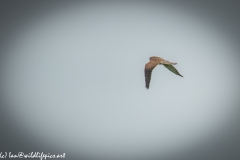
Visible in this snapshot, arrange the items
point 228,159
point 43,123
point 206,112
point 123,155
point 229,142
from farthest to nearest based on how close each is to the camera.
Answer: point 206,112
point 43,123
point 123,155
point 229,142
point 228,159

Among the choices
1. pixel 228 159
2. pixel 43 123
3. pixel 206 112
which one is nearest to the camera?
pixel 228 159

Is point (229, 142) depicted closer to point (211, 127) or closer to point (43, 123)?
point (211, 127)

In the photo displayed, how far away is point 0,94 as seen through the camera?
16.8 metres

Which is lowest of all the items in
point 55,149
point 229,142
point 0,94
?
point 229,142

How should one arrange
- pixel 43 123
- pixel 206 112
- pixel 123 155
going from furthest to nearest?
pixel 206 112, pixel 43 123, pixel 123 155

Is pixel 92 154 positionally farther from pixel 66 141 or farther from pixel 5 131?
pixel 5 131

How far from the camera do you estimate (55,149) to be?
45.3 ft

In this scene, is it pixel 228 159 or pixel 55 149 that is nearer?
pixel 228 159

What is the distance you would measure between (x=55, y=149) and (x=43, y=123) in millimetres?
2189

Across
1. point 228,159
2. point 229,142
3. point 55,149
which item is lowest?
point 228,159

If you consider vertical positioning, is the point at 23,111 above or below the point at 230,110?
above

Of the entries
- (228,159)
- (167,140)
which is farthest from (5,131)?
(228,159)

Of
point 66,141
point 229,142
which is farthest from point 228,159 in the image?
point 66,141

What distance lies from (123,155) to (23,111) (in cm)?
717
